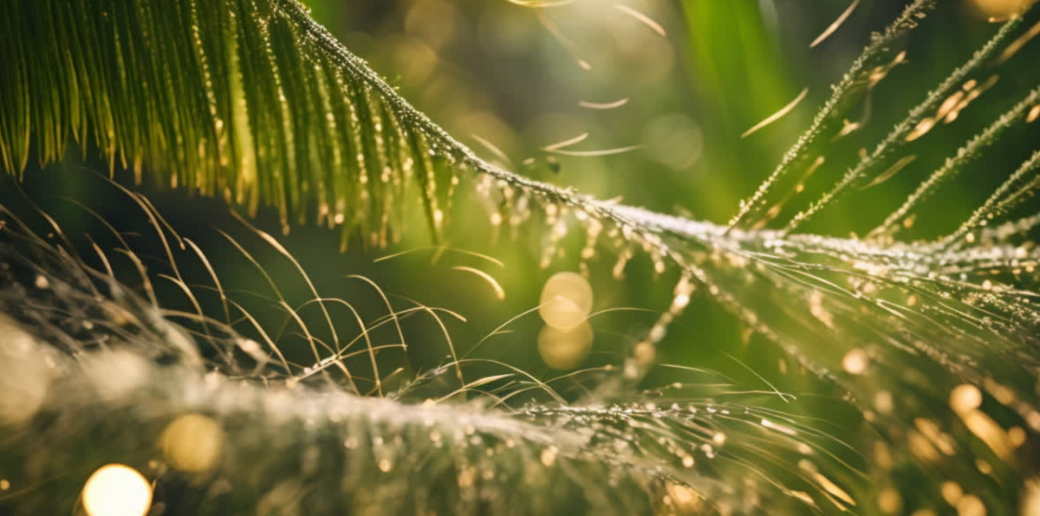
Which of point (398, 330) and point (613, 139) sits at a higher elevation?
point (613, 139)

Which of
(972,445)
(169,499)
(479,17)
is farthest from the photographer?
(479,17)

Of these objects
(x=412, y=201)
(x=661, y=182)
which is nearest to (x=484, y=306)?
(x=412, y=201)

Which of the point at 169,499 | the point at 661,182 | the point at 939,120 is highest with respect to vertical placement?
A: the point at 939,120

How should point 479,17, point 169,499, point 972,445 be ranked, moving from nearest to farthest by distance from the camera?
1. point 169,499
2. point 972,445
3. point 479,17

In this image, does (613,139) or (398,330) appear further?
(613,139)

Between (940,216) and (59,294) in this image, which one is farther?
(940,216)

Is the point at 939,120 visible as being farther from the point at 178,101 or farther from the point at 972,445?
the point at 178,101

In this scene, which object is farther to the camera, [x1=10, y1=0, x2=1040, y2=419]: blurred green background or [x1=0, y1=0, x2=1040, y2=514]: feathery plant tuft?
[x1=10, y1=0, x2=1040, y2=419]: blurred green background

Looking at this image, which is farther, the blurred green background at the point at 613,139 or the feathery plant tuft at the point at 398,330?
the blurred green background at the point at 613,139
